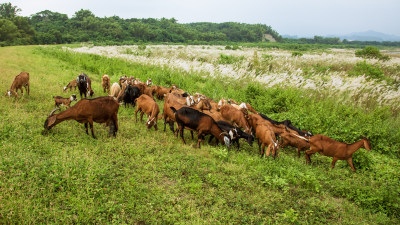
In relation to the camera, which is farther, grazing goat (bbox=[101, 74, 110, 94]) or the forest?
the forest

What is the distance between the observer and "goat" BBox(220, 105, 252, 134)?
8062 millimetres

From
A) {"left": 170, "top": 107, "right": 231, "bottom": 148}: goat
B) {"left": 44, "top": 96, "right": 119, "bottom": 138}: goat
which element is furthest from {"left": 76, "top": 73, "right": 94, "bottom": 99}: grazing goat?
{"left": 170, "top": 107, "right": 231, "bottom": 148}: goat

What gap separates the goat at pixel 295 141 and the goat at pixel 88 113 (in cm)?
498

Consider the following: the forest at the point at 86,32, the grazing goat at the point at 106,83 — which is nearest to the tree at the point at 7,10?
the forest at the point at 86,32

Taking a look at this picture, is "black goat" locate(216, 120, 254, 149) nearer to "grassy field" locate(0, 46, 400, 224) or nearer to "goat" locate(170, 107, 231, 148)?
"goat" locate(170, 107, 231, 148)

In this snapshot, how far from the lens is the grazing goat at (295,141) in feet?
22.4

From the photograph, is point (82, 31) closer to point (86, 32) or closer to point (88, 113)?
point (86, 32)

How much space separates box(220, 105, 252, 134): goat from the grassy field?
796 millimetres

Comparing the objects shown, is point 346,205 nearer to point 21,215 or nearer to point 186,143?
point 186,143

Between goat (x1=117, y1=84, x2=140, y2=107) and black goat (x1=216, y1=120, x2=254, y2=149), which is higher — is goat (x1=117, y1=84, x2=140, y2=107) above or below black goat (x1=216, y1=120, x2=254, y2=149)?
above

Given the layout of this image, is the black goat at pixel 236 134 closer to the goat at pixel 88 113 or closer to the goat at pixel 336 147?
the goat at pixel 336 147

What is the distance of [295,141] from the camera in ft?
22.7

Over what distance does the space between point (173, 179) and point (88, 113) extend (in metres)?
3.14

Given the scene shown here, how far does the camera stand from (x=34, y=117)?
303 inches
